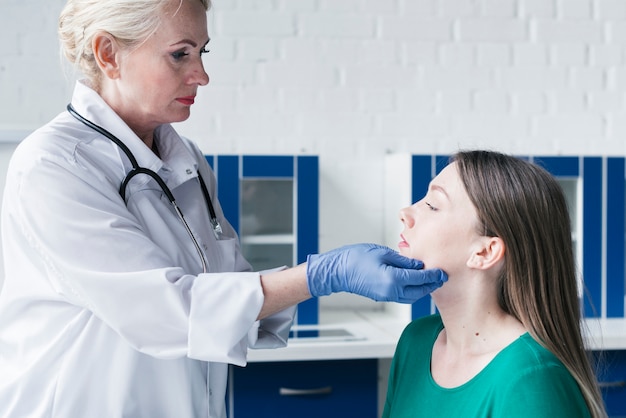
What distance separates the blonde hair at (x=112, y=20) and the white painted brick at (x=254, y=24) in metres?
1.54

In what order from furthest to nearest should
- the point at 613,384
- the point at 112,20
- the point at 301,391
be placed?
the point at 613,384 < the point at 301,391 < the point at 112,20

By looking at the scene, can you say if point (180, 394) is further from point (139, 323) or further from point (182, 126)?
point (182, 126)

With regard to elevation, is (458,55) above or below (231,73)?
above

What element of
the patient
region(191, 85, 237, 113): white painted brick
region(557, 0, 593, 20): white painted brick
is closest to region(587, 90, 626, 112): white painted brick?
region(557, 0, 593, 20): white painted brick

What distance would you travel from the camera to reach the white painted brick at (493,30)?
3.08 meters

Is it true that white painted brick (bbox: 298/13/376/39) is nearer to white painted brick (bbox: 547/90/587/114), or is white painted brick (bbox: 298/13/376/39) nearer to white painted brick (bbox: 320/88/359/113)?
white painted brick (bbox: 320/88/359/113)

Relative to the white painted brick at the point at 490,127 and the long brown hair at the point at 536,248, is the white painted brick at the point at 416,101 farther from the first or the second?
the long brown hair at the point at 536,248

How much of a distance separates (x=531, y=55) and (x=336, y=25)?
33.7 inches

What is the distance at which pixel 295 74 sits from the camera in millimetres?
2977

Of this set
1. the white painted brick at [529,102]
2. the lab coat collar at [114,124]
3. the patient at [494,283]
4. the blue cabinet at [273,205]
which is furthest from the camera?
the white painted brick at [529,102]

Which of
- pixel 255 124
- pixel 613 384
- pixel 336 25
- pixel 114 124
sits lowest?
pixel 613 384

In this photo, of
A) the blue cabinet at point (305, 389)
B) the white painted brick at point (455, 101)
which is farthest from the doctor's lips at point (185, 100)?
the white painted brick at point (455, 101)

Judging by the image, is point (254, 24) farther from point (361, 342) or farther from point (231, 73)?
point (361, 342)

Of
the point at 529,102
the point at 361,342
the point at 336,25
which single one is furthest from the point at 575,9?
the point at 361,342
